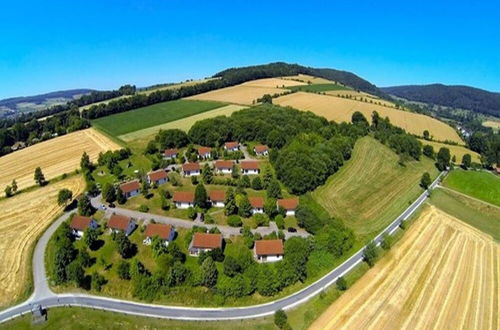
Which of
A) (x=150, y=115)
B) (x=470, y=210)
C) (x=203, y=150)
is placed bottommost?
(x=470, y=210)

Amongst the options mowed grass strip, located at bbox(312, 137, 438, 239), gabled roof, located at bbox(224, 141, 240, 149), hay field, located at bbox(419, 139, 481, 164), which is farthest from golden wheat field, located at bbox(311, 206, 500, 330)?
hay field, located at bbox(419, 139, 481, 164)

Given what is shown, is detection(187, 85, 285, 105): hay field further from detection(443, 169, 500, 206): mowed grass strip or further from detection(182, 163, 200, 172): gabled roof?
detection(443, 169, 500, 206): mowed grass strip

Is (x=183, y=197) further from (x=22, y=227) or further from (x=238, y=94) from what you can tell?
(x=238, y=94)

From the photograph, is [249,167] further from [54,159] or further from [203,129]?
[54,159]

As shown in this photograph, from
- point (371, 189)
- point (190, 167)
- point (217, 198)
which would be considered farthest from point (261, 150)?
point (371, 189)

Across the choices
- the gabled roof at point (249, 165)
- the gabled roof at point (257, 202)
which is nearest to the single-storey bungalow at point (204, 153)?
the gabled roof at point (249, 165)

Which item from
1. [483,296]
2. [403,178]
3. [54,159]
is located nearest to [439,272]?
[483,296]
